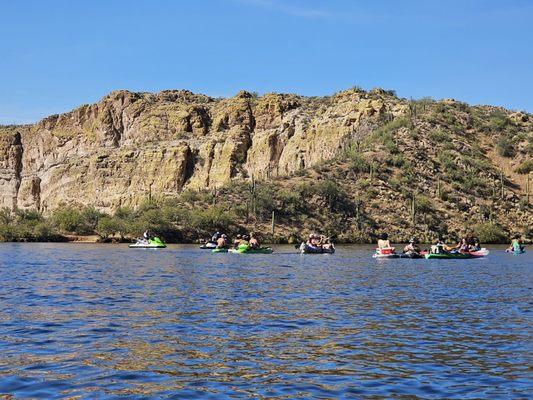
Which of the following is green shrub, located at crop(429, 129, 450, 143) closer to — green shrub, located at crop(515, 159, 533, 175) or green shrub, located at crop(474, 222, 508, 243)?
green shrub, located at crop(515, 159, 533, 175)

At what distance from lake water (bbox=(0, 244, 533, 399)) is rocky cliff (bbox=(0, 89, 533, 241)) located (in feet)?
211

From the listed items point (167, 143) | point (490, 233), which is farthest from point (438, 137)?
point (167, 143)

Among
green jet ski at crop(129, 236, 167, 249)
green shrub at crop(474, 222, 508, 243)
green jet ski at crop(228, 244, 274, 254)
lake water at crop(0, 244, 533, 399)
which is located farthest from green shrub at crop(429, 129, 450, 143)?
lake water at crop(0, 244, 533, 399)

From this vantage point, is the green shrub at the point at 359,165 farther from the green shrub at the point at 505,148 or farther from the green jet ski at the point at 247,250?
the green jet ski at the point at 247,250

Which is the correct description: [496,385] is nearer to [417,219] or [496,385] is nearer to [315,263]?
[315,263]

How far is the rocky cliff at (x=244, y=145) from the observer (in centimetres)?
9938

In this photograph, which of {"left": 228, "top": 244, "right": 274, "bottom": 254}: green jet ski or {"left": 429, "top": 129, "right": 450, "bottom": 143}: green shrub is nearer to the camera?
{"left": 228, "top": 244, "right": 274, "bottom": 254}: green jet ski

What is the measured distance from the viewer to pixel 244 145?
122m

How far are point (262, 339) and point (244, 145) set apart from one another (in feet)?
347

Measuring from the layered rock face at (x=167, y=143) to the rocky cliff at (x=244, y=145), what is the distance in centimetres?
21

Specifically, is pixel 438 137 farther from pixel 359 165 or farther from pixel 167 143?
pixel 167 143

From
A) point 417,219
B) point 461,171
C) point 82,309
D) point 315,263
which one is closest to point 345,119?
point 461,171

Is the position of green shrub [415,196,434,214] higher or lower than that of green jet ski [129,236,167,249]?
higher

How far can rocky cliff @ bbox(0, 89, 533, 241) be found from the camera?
9938 centimetres
